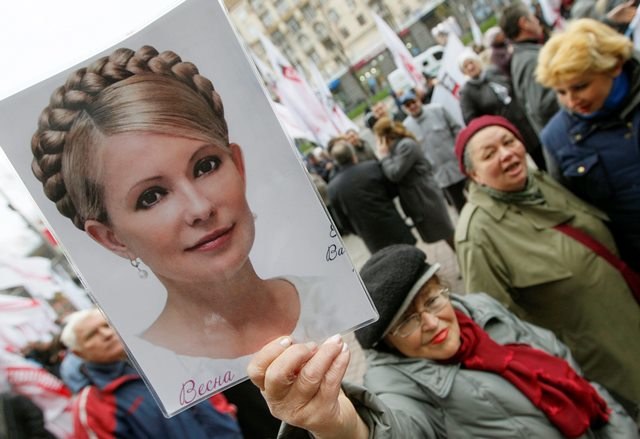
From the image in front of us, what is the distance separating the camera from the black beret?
5.32 ft

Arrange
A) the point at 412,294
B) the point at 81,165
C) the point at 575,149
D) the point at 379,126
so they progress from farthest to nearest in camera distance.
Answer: the point at 379,126 < the point at 575,149 < the point at 412,294 < the point at 81,165

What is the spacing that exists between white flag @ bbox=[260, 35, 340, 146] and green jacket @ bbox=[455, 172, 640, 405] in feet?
19.8

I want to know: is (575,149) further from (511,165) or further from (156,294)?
(156,294)

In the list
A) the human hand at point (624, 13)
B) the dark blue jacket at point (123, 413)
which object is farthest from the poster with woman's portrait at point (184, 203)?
the human hand at point (624, 13)

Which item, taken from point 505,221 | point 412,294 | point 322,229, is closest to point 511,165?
point 505,221

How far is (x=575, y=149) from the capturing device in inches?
98.7

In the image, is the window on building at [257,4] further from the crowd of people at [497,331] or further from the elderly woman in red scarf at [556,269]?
the elderly woman in red scarf at [556,269]

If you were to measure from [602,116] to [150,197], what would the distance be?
2.41m

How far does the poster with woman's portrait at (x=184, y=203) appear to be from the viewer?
0.85 metres

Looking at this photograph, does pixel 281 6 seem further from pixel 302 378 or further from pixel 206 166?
pixel 302 378

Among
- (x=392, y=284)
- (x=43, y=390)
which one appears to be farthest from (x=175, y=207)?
(x=43, y=390)

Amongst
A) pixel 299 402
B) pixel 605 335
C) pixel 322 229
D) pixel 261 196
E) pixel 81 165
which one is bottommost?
pixel 605 335

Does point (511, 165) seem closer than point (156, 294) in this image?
No

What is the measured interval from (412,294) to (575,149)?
1526mm
